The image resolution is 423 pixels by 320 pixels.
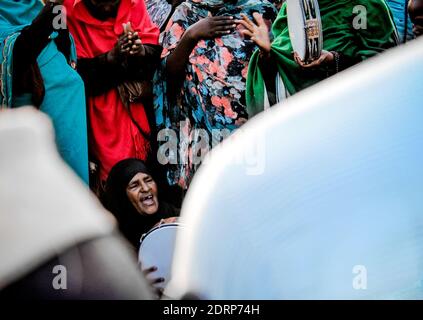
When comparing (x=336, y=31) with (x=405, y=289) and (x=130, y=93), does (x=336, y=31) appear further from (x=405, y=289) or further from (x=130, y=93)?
(x=405, y=289)

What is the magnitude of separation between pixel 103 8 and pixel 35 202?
97 cm

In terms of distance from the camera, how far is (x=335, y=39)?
11.5ft

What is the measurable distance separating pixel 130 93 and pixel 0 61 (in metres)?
0.61

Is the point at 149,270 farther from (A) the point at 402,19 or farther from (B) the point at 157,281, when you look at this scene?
(A) the point at 402,19

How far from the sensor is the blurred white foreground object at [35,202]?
3008 mm

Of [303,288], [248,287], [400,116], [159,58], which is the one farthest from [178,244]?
[400,116]

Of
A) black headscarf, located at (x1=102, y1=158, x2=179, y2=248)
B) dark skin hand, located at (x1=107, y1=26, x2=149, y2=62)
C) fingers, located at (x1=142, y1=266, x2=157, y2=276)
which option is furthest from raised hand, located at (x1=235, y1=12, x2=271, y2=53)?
fingers, located at (x1=142, y1=266, x2=157, y2=276)

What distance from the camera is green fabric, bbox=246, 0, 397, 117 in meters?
3.49

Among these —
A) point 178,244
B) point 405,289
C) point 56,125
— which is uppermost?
point 56,125

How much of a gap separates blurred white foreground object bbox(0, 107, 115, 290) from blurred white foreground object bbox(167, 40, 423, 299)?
1.66ft

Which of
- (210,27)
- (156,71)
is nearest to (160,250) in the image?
(156,71)

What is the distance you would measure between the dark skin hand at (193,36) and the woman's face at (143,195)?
1.46 feet

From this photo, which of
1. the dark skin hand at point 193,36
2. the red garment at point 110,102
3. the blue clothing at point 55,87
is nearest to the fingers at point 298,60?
the dark skin hand at point 193,36

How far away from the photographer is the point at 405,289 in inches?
135
